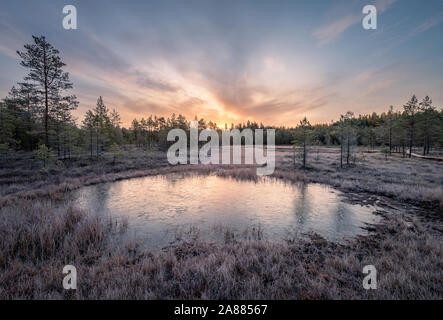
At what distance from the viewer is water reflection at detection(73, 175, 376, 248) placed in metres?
7.80

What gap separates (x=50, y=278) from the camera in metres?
3.73

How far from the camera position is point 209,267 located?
4445 millimetres

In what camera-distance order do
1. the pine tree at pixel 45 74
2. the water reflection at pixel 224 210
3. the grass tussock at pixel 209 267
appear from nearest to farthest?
1. the grass tussock at pixel 209 267
2. the water reflection at pixel 224 210
3. the pine tree at pixel 45 74

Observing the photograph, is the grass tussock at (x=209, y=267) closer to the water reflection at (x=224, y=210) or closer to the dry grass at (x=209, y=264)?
the dry grass at (x=209, y=264)

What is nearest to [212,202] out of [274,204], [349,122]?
[274,204]

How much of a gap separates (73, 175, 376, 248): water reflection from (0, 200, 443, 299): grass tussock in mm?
1295

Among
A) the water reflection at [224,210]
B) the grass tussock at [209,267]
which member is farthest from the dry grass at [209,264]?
the water reflection at [224,210]

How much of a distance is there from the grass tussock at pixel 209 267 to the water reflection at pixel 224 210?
129 centimetres

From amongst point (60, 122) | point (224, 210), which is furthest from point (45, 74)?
point (224, 210)

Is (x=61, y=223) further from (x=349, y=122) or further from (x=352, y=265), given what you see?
(x=349, y=122)

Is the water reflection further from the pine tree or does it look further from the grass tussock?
the pine tree

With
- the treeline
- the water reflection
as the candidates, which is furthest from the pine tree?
the water reflection

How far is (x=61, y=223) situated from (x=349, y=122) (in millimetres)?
33237

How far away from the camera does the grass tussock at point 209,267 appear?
3.47 m
